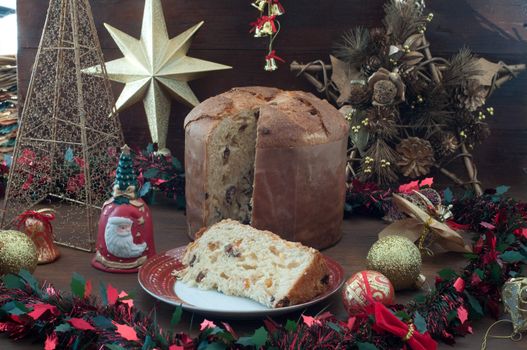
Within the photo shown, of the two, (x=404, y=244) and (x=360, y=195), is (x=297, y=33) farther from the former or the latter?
(x=404, y=244)

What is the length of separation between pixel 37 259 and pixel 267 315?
0.56 meters

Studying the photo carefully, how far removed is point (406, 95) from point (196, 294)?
3.43ft

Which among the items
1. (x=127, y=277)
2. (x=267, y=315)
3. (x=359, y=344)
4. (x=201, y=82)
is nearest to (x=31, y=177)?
(x=127, y=277)

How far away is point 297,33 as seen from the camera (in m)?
2.40

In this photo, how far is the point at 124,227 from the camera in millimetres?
1625

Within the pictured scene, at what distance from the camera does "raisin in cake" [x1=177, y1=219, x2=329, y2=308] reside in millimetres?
1427

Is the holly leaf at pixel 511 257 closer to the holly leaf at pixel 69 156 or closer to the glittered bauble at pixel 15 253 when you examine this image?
the glittered bauble at pixel 15 253

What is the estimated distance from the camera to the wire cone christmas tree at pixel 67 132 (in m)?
1.81

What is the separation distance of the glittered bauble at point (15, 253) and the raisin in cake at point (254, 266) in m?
0.32

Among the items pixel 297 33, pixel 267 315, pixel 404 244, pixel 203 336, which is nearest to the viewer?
pixel 203 336

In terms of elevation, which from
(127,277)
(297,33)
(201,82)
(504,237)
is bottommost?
(127,277)

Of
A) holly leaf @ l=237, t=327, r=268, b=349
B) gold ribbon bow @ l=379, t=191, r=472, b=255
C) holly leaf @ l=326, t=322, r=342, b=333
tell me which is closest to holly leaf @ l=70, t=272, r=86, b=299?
holly leaf @ l=237, t=327, r=268, b=349

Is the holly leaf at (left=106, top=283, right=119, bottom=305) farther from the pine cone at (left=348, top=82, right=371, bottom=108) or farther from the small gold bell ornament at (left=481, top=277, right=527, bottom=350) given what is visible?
the pine cone at (left=348, top=82, right=371, bottom=108)

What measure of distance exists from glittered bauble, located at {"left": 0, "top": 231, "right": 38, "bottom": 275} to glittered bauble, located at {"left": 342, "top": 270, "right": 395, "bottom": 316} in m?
0.67
